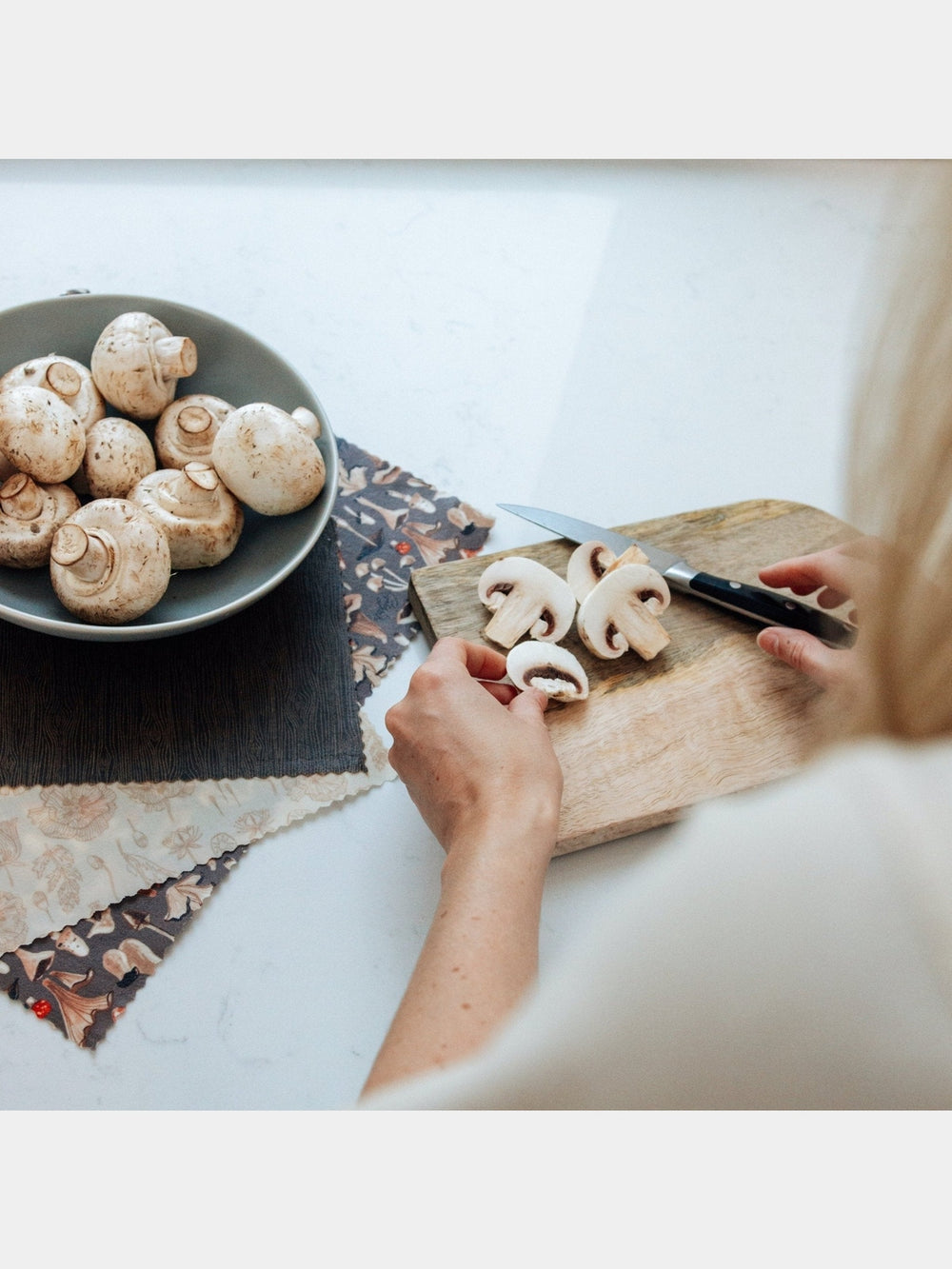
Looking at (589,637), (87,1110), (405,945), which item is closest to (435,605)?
(589,637)

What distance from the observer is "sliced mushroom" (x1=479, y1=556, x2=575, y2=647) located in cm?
81

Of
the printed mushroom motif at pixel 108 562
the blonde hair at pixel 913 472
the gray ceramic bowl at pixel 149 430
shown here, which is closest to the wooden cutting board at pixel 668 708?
the gray ceramic bowl at pixel 149 430

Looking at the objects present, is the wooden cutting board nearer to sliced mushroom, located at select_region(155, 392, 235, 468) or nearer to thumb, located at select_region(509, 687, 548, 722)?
thumb, located at select_region(509, 687, 548, 722)

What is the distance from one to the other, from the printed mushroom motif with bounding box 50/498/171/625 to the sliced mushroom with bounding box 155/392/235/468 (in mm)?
96

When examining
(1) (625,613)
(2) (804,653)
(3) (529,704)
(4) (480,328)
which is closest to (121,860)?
(3) (529,704)

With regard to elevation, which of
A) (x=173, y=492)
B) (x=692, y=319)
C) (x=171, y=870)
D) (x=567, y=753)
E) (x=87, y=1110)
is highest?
(x=692, y=319)

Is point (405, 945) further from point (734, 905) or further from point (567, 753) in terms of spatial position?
point (734, 905)

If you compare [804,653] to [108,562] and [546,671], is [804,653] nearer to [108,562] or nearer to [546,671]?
[546,671]

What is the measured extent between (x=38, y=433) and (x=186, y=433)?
0.38 feet

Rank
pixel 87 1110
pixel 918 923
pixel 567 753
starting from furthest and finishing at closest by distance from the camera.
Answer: pixel 567 753 → pixel 87 1110 → pixel 918 923

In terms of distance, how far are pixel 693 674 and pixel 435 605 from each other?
0.22 metres

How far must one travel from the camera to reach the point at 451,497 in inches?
37.9

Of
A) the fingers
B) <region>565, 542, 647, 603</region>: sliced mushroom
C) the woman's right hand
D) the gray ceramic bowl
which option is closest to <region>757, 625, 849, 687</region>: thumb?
the woman's right hand

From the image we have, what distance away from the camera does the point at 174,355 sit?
2.66 ft
